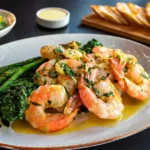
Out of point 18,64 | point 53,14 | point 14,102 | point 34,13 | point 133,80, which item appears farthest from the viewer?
point 34,13

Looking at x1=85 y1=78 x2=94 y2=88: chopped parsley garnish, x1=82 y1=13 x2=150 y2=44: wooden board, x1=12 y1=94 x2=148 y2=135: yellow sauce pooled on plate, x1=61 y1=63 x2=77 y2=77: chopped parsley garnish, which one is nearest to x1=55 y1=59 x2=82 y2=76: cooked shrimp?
x1=61 y1=63 x2=77 y2=77: chopped parsley garnish

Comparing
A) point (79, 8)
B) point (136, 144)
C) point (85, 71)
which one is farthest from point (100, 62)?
point (79, 8)

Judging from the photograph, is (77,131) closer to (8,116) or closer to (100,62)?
(8,116)

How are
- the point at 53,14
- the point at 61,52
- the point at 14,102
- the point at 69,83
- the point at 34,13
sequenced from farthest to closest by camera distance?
the point at 34,13 < the point at 53,14 < the point at 61,52 < the point at 69,83 < the point at 14,102

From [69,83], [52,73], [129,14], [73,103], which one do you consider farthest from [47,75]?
[129,14]

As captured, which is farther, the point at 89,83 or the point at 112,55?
the point at 112,55

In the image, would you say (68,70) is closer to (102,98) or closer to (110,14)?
(102,98)
